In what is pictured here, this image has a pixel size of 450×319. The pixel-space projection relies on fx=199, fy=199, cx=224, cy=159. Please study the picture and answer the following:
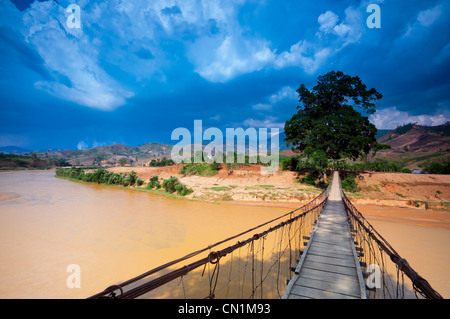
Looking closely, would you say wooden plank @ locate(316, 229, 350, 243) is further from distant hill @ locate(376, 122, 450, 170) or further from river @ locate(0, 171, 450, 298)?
distant hill @ locate(376, 122, 450, 170)

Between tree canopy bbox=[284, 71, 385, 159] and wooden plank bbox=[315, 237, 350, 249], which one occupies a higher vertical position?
tree canopy bbox=[284, 71, 385, 159]

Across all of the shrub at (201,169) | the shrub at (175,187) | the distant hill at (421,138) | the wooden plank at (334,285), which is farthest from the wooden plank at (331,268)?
the distant hill at (421,138)

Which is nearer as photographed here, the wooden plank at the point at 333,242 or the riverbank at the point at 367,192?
the wooden plank at the point at 333,242

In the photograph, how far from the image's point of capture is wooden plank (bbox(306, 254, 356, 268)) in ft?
11.3

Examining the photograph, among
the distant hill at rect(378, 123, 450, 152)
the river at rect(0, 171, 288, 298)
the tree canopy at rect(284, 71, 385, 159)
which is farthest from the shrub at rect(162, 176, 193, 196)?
the distant hill at rect(378, 123, 450, 152)

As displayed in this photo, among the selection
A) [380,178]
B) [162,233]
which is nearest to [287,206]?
[162,233]

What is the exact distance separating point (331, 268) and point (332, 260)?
0.98ft

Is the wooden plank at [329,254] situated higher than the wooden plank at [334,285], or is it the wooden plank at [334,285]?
the wooden plank at [329,254]

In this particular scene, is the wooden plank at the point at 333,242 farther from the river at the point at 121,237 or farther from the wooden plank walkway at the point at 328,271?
the river at the point at 121,237

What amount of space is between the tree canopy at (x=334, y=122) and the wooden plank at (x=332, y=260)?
12.8m

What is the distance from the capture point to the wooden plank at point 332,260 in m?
3.43
